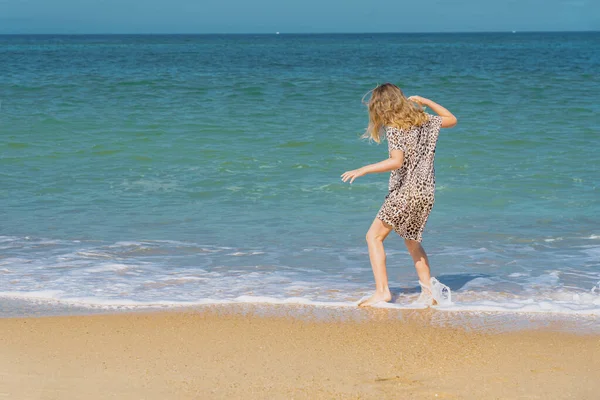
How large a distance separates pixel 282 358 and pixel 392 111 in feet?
5.39

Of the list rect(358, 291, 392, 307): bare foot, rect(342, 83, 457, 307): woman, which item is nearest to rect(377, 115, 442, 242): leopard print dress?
rect(342, 83, 457, 307): woman

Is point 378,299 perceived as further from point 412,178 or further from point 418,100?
point 418,100

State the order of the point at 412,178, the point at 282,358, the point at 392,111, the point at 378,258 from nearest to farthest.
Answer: the point at 282,358 < the point at 392,111 < the point at 412,178 < the point at 378,258

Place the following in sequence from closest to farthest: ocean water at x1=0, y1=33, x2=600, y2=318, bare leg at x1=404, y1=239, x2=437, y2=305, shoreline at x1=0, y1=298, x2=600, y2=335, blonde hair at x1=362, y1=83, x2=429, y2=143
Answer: shoreline at x1=0, y1=298, x2=600, y2=335 < blonde hair at x1=362, y1=83, x2=429, y2=143 < bare leg at x1=404, y1=239, x2=437, y2=305 < ocean water at x1=0, y1=33, x2=600, y2=318

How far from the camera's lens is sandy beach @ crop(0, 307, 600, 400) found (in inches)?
150

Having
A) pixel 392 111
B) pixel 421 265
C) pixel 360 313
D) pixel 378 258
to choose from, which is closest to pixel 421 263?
pixel 421 265

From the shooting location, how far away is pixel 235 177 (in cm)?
1098

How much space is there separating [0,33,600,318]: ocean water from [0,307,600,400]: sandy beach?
0.50m

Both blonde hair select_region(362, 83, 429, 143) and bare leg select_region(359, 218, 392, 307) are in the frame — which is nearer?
blonde hair select_region(362, 83, 429, 143)

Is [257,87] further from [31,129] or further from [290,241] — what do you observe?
[290,241]

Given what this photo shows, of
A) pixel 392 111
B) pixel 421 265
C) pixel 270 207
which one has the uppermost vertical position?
pixel 392 111

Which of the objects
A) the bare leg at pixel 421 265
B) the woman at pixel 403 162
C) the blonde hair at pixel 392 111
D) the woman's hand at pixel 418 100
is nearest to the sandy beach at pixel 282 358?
the bare leg at pixel 421 265

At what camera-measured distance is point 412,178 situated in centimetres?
514

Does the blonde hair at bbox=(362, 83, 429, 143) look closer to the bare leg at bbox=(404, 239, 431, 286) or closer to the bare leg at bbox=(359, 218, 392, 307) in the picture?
the bare leg at bbox=(359, 218, 392, 307)
